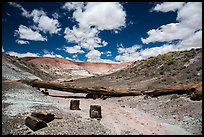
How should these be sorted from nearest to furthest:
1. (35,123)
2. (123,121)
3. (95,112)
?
(35,123) → (123,121) → (95,112)

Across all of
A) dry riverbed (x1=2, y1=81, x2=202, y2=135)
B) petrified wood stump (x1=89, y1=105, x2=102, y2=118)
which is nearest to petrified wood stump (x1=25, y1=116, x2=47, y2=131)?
dry riverbed (x1=2, y1=81, x2=202, y2=135)

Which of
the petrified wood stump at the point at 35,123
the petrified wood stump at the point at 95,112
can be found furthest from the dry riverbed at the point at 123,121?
the petrified wood stump at the point at 95,112

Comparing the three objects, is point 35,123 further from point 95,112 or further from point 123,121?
point 123,121

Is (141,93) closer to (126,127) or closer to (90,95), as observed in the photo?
(90,95)

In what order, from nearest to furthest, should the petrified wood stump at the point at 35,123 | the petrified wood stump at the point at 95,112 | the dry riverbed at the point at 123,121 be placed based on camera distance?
1. the petrified wood stump at the point at 35,123
2. the dry riverbed at the point at 123,121
3. the petrified wood stump at the point at 95,112

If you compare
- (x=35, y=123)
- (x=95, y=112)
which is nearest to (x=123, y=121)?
(x=95, y=112)

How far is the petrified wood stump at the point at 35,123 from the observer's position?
25.7ft

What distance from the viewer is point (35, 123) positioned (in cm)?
786

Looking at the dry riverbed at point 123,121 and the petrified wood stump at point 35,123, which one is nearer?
the petrified wood stump at point 35,123

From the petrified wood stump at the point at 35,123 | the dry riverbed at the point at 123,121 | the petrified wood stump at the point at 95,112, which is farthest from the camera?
the petrified wood stump at the point at 95,112

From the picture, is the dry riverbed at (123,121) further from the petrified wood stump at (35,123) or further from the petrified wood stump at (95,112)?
the petrified wood stump at (95,112)

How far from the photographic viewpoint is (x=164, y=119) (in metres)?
10.8

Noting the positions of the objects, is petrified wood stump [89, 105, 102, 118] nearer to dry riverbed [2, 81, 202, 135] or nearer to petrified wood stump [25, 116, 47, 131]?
dry riverbed [2, 81, 202, 135]

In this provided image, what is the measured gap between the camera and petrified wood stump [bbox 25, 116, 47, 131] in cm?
785
